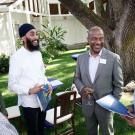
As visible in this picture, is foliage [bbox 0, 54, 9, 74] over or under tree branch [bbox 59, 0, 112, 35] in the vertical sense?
under

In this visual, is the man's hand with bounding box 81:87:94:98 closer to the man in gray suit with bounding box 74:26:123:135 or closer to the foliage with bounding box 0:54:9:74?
the man in gray suit with bounding box 74:26:123:135

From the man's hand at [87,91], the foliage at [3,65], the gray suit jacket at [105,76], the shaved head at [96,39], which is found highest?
the shaved head at [96,39]

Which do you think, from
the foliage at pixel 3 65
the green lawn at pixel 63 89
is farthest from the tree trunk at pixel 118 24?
the foliage at pixel 3 65

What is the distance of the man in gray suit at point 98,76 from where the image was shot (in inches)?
193

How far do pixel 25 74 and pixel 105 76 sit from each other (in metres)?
1.11

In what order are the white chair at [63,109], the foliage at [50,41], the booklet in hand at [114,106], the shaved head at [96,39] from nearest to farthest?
the booklet in hand at [114,106] → the shaved head at [96,39] → the white chair at [63,109] → the foliage at [50,41]

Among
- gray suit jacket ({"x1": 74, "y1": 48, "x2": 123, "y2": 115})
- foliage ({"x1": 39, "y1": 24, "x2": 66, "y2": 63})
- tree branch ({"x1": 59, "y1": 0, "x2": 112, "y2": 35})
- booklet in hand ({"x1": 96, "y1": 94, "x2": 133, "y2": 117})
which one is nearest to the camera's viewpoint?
booklet in hand ({"x1": 96, "y1": 94, "x2": 133, "y2": 117})

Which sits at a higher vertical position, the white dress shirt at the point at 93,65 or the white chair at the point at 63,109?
the white dress shirt at the point at 93,65

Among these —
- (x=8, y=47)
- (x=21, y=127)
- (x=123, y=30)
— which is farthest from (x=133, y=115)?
(x=8, y=47)

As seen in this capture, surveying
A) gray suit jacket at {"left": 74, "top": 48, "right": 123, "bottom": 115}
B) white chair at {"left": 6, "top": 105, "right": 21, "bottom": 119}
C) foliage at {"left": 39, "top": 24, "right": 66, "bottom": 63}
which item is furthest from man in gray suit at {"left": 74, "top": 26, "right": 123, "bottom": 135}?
foliage at {"left": 39, "top": 24, "right": 66, "bottom": 63}

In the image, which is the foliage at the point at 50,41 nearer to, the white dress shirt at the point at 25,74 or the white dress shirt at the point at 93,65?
the white dress shirt at the point at 25,74

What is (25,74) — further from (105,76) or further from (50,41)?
(50,41)

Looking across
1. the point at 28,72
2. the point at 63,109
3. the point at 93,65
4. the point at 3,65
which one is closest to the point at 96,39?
the point at 93,65

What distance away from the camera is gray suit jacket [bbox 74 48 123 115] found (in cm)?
498
